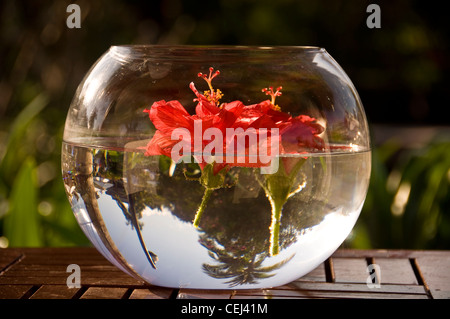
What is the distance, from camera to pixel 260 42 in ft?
12.7

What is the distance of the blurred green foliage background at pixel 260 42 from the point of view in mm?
1482

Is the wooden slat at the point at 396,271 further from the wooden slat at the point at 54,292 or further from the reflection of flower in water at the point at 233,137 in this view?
the wooden slat at the point at 54,292

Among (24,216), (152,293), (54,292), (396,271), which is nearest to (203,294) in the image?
(152,293)

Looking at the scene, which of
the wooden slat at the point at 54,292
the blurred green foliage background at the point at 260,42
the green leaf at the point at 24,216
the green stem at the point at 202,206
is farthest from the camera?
the blurred green foliage background at the point at 260,42

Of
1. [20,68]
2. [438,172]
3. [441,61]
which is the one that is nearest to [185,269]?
[438,172]

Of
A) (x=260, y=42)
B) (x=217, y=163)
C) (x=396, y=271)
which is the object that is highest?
(x=217, y=163)

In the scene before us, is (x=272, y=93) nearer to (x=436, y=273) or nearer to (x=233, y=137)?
(x=233, y=137)

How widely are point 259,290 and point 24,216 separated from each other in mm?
709

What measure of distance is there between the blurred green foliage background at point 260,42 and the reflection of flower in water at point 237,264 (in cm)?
68

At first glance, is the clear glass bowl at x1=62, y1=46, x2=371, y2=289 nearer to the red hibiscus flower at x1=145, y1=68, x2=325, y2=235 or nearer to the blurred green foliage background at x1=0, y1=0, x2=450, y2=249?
the red hibiscus flower at x1=145, y1=68, x2=325, y2=235

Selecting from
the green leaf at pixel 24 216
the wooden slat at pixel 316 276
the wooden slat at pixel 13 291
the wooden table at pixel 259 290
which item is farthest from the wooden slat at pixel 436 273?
the green leaf at pixel 24 216

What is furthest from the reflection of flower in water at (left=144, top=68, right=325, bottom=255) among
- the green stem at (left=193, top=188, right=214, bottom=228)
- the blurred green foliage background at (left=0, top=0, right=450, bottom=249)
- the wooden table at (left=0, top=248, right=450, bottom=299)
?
the blurred green foliage background at (left=0, top=0, right=450, bottom=249)

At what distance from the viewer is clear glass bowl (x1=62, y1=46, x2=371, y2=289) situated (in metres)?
0.64

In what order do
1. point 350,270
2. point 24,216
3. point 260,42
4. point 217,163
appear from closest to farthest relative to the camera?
point 217,163
point 350,270
point 24,216
point 260,42
